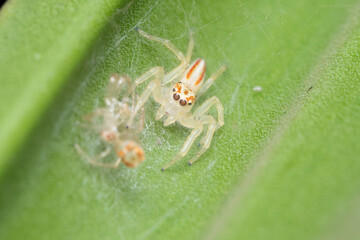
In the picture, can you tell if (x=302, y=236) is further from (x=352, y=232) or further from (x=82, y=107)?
(x=82, y=107)

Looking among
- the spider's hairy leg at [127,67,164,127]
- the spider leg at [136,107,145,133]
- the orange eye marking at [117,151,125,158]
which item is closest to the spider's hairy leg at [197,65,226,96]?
the spider's hairy leg at [127,67,164,127]

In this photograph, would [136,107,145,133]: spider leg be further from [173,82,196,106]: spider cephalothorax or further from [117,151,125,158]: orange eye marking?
[173,82,196,106]: spider cephalothorax

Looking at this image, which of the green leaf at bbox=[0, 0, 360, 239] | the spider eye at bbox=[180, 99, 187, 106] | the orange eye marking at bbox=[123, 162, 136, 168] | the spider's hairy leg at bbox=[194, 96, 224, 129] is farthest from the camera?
the spider eye at bbox=[180, 99, 187, 106]

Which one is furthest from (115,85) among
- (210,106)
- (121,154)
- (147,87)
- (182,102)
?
(210,106)

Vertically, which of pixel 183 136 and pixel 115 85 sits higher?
pixel 115 85

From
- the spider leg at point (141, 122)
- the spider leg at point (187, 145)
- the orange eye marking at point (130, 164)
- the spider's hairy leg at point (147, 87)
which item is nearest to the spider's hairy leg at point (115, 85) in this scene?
the spider's hairy leg at point (147, 87)

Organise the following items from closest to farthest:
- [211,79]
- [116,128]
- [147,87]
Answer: [116,128]
[147,87]
[211,79]

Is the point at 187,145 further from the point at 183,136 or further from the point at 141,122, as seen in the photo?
the point at 141,122
